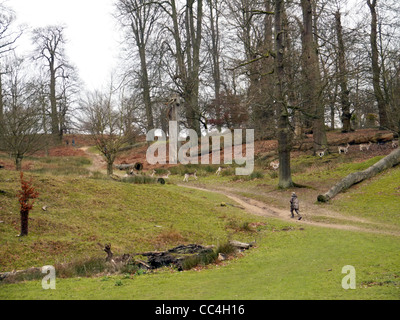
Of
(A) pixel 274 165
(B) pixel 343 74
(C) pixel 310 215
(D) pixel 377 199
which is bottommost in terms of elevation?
(C) pixel 310 215

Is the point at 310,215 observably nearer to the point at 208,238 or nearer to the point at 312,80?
the point at 208,238

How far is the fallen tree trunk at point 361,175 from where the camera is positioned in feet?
67.6

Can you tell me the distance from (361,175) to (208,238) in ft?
40.8

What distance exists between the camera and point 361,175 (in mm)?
22469

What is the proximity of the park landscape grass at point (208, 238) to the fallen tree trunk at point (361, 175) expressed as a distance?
1.62ft

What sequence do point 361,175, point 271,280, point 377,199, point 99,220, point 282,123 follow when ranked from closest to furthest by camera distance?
point 271,280
point 99,220
point 377,199
point 361,175
point 282,123

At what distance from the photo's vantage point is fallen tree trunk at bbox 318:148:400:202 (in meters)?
20.6

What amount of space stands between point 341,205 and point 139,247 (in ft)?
37.3

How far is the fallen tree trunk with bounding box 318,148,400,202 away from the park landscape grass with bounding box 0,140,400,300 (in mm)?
493

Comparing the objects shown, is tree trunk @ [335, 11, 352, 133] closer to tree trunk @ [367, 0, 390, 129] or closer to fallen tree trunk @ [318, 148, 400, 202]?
tree trunk @ [367, 0, 390, 129]

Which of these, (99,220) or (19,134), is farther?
(19,134)

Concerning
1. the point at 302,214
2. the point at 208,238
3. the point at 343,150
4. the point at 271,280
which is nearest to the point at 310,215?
the point at 302,214

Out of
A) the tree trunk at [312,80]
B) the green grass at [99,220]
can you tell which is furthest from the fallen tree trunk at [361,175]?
the green grass at [99,220]

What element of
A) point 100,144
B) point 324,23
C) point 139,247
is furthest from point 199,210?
point 324,23
